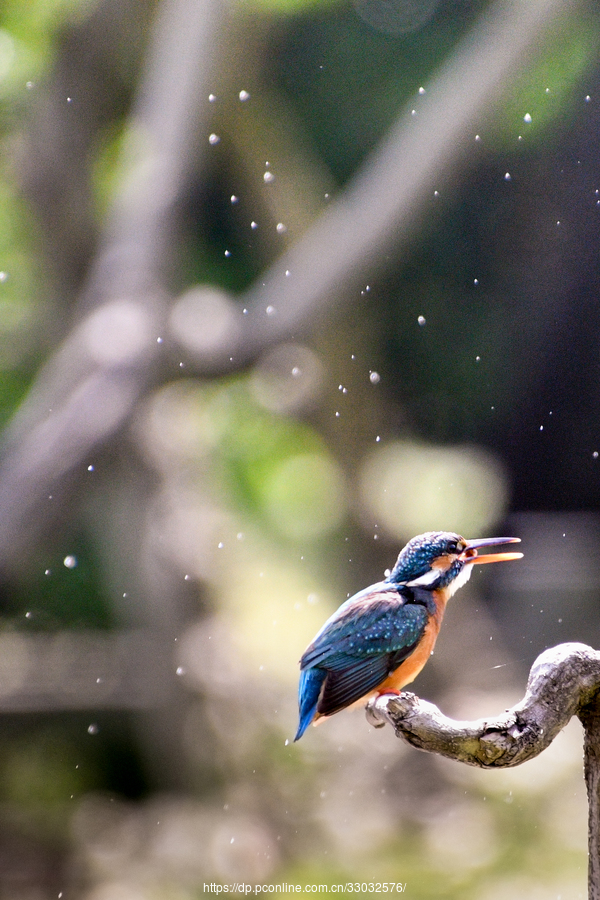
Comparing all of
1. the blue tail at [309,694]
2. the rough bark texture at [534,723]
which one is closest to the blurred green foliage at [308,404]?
the blue tail at [309,694]

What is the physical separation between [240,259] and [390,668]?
2150 mm

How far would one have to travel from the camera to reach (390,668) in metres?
0.86

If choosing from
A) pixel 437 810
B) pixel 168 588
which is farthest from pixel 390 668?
pixel 168 588

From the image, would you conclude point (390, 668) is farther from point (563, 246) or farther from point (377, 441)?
point (377, 441)

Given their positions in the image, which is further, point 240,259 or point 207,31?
point 240,259

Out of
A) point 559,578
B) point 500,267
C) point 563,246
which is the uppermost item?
point 500,267

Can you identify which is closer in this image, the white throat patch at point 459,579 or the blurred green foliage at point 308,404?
the white throat patch at point 459,579

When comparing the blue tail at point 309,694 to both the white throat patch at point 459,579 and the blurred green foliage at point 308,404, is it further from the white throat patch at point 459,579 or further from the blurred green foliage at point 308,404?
the blurred green foliage at point 308,404

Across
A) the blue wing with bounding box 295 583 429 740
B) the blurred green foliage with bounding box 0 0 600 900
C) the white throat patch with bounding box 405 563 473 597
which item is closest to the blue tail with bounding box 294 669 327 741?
the blue wing with bounding box 295 583 429 740

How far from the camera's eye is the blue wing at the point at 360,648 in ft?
2.79

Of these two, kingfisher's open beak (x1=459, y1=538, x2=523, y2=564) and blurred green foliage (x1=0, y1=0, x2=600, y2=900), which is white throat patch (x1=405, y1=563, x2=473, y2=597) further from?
blurred green foliage (x1=0, y1=0, x2=600, y2=900)

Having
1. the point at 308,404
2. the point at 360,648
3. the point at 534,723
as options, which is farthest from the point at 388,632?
the point at 308,404

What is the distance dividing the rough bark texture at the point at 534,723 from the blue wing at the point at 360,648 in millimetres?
128

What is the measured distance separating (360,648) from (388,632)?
3 cm
